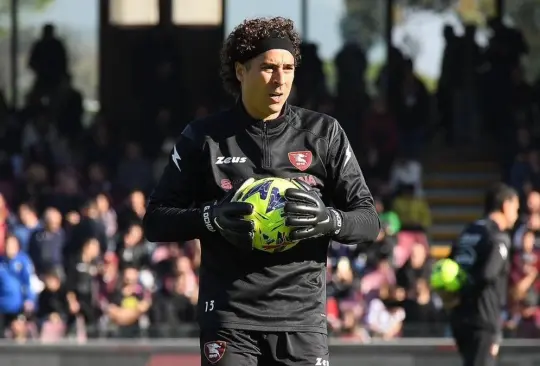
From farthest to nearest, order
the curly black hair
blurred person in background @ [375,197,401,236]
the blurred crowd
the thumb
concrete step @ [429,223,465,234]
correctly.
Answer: concrete step @ [429,223,465,234], blurred person in background @ [375,197,401,236], the blurred crowd, the curly black hair, the thumb

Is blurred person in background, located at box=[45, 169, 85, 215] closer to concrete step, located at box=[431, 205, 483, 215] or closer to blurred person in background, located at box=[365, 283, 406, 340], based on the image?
Answer: blurred person in background, located at box=[365, 283, 406, 340]

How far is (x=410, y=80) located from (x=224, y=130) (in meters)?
13.1

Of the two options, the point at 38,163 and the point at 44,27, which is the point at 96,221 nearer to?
the point at 38,163

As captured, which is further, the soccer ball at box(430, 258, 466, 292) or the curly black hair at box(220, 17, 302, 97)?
the soccer ball at box(430, 258, 466, 292)

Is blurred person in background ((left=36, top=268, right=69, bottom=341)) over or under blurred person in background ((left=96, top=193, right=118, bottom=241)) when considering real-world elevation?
under

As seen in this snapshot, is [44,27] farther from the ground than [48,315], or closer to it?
farther from the ground

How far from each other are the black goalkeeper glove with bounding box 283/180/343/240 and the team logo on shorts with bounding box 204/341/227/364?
1.48 feet

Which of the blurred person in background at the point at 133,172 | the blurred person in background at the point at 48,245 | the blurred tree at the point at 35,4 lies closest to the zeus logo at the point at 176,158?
the blurred person in background at the point at 48,245

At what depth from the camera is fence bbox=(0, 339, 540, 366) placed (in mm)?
11297

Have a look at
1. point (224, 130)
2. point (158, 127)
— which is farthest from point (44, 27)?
point (224, 130)

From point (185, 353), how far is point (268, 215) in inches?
277

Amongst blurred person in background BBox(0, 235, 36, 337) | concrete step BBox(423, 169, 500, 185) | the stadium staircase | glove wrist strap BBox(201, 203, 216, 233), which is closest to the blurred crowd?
blurred person in background BBox(0, 235, 36, 337)

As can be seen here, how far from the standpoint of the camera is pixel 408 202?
1564 centimetres

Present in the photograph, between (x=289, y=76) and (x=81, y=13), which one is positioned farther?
(x=81, y=13)
